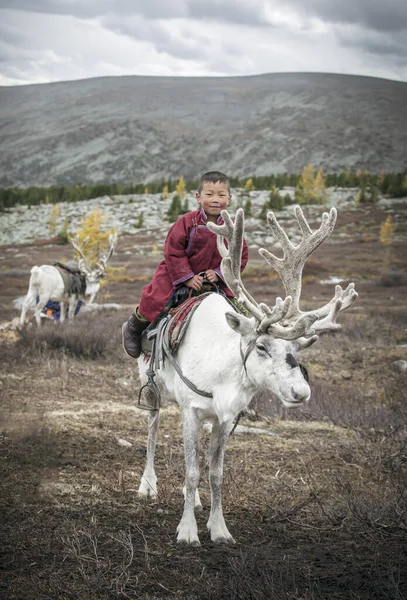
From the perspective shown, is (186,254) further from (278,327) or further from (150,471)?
(150,471)

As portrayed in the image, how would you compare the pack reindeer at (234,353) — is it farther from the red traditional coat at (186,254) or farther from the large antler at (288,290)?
the red traditional coat at (186,254)

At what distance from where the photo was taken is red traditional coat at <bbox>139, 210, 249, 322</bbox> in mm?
4234

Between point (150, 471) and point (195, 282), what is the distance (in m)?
1.55

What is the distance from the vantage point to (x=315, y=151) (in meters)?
197

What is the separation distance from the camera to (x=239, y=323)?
137 inches

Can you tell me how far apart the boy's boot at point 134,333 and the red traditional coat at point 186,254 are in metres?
0.32

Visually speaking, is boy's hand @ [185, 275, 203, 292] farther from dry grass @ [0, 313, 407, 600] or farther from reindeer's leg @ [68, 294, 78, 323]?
reindeer's leg @ [68, 294, 78, 323]

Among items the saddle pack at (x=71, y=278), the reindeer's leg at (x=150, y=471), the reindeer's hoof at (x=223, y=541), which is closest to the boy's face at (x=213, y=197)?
the reindeer's leg at (x=150, y=471)

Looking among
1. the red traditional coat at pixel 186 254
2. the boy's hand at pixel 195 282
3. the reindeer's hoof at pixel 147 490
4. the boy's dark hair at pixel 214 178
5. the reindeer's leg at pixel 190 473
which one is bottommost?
the reindeer's hoof at pixel 147 490

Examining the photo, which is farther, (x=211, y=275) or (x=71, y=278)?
(x=71, y=278)

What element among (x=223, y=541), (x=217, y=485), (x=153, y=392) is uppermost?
(x=153, y=392)

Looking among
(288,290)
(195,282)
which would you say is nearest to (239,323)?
(288,290)

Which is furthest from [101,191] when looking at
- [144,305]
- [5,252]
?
[144,305]

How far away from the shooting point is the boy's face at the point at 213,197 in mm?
4207
